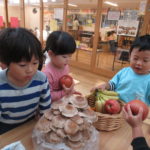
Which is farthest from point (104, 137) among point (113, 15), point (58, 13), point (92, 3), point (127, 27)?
point (58, 13)

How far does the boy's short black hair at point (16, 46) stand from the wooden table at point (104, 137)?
1.10 feet

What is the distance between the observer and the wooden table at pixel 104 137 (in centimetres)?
69

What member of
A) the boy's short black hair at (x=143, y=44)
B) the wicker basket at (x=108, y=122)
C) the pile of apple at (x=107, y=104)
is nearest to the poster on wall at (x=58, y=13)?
the boy's short black hair at (x=143, y=44)

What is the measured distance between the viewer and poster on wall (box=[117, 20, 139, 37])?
308cm

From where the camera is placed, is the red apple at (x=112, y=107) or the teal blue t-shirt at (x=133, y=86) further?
the teal blue t-shirt at (x=133, y=86)

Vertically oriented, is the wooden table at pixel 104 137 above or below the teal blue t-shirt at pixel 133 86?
below

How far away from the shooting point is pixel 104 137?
76cm

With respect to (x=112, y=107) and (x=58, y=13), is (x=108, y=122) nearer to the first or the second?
(x=112, y=107)

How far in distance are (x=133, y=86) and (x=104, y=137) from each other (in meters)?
0.61

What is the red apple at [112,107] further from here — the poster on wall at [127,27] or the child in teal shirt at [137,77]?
the poster on wall at [127,27]

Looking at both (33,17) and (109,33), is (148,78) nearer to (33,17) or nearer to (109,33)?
(109,33)

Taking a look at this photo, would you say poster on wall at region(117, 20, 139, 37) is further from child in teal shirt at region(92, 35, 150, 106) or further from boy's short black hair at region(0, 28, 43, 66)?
boy's short black hair at region(0, 28, 43, 66)

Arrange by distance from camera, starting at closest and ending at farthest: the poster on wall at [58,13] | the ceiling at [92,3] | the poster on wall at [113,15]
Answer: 1. the ceiling at [92,3]
2. the poster on wall at [113,15]
3. the poster on wall at [58,13]

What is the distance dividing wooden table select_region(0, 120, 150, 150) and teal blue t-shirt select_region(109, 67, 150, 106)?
413 mm
